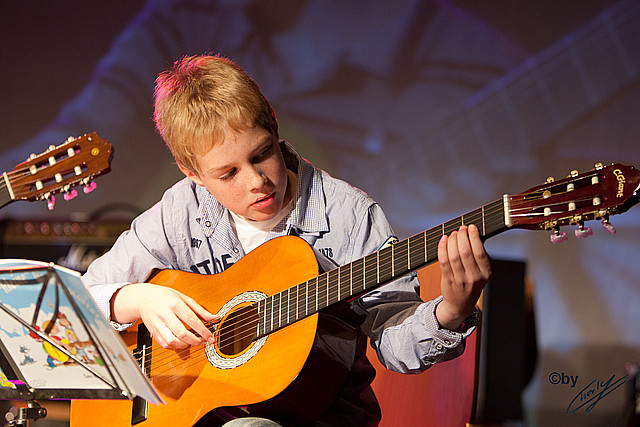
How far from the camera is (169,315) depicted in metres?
1.39

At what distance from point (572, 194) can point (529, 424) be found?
193cm

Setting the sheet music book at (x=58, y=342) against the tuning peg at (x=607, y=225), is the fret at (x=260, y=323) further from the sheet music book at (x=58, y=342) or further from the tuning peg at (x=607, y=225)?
the tuning peg at (x=607, y=225)

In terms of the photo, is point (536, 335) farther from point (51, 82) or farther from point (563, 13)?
point (51, 82)

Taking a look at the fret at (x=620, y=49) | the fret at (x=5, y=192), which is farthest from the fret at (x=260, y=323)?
the fret at (x=620, y=49)

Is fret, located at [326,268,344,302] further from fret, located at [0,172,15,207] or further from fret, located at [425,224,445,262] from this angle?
fret, located at [0,172,15,207]

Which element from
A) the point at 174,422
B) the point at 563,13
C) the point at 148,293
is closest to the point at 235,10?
the point at 563,13

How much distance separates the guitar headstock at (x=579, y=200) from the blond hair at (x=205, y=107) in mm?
650

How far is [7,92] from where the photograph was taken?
3473 millimetres

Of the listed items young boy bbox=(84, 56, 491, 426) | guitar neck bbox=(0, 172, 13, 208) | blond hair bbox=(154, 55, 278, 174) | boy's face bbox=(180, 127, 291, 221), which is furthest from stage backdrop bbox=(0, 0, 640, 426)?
boy's face bbox=(180, 127, 291, 221)

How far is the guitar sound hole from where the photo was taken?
4.45ft

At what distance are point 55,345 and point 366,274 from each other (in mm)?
621

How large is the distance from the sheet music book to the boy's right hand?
0.78 ft
